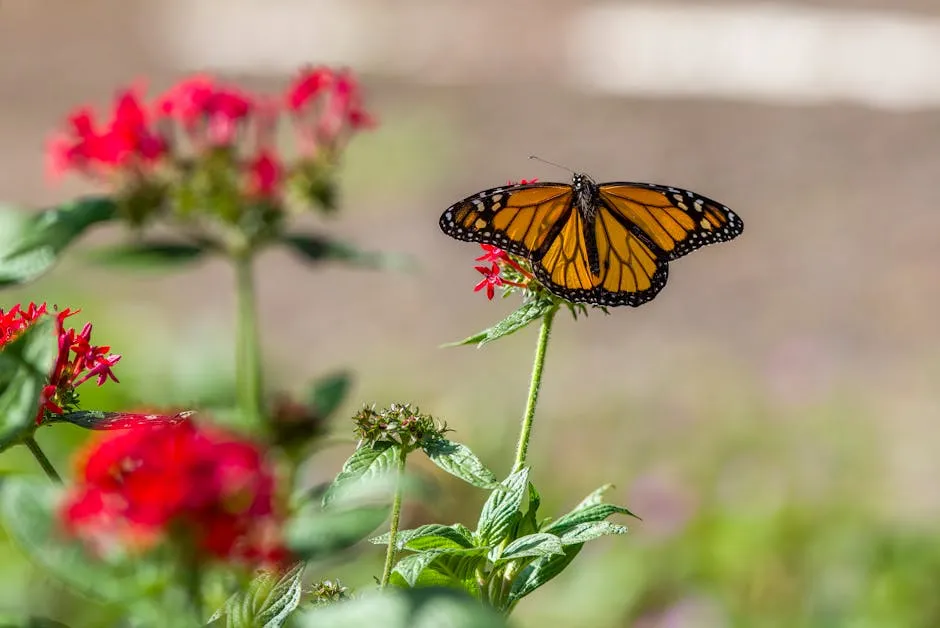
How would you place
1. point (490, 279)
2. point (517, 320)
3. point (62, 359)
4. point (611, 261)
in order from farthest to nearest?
point (611, 261) → point (490, 279) → point (517, 320) → point (62, 359)

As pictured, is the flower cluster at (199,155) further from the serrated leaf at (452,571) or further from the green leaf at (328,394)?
the serrated leaf at (452,571)

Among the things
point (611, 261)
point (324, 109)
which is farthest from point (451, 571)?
point (611, 261)

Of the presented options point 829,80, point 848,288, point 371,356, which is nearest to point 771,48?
point 829,80

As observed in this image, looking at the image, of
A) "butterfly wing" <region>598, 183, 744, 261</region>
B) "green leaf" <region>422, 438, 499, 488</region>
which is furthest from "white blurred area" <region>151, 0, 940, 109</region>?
"green leaf" <region>422, 438, 499, 488</region>

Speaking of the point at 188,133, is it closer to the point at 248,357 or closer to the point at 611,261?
the point at 248,357

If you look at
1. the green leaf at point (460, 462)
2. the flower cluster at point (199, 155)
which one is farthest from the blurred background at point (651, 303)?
the green leaf at point (460, 462)

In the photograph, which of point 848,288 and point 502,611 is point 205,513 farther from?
point 848,288
